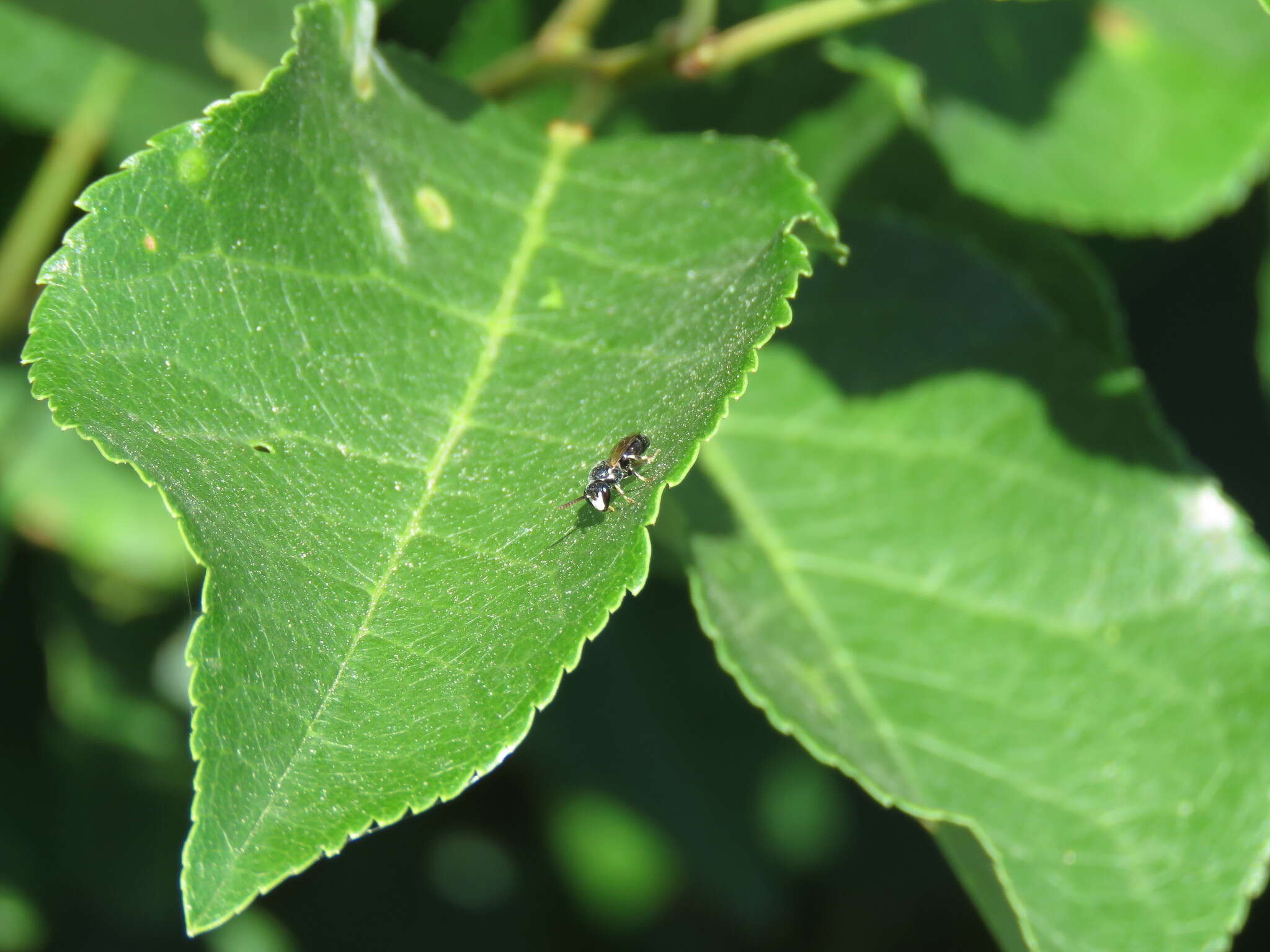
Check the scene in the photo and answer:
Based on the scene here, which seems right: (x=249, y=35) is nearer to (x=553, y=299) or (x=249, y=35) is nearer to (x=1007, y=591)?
(x=553, y=299)

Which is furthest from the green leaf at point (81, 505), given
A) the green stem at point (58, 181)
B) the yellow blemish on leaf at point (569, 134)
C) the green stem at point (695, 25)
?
the green stem at point (695, 25)

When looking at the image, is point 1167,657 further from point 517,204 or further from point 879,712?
point 517,204

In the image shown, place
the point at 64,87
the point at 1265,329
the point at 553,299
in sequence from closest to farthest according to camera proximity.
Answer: the point at 553,299 → the point at 1265,329 → the point at 64,87

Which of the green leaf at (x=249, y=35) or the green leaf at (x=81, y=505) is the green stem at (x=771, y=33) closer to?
the green leaf at (x=249, y=35)

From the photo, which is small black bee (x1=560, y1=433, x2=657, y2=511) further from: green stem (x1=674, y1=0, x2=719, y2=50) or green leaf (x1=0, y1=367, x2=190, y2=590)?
green leaf (x1=0, y1=367, x2=190, y2=590)

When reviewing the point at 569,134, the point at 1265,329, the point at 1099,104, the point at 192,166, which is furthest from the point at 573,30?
the point at 1265,329

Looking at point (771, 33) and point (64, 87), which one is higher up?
point (771, 33)

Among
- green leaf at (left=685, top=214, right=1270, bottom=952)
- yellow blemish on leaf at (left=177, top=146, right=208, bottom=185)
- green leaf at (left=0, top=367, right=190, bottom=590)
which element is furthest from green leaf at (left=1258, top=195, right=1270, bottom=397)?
green leaf at (left=0, top=367, right=190, bottom=590)
